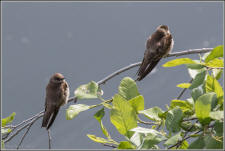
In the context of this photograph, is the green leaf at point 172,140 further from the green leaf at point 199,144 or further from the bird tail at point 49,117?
the bird tail at point 49,117

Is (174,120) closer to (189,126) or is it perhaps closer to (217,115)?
(189,126)

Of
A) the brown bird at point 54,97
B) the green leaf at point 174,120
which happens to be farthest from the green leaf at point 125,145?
the brown bird at point 54,97

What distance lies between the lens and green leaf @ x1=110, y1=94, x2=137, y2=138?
144 cm

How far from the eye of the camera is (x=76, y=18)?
4911 inches

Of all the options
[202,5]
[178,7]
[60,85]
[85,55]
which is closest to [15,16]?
[85,55]

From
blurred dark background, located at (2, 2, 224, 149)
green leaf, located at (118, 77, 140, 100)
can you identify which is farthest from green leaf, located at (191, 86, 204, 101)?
blurred dark background, located at (2, 2, 224, 149)

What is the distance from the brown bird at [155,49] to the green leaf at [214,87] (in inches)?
66.7

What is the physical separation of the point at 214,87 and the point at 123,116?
390mm

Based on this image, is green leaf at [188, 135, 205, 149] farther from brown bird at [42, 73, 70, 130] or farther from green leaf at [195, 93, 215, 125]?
brown bird at [42, 73, 70, 130]

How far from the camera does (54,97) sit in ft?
13.7

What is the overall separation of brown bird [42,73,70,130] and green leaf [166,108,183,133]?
2.66 meters

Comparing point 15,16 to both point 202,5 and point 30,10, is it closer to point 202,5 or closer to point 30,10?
point 30,10

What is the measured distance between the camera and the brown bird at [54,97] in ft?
13.1

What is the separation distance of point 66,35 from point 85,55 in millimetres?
10179
